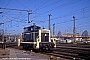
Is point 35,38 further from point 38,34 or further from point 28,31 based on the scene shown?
point 28,31

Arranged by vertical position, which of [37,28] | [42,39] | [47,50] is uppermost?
[37,28]

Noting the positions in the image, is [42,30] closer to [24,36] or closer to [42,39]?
[42,39]

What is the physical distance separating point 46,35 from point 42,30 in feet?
2.99

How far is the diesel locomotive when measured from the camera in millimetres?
22156

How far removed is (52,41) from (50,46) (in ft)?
4.97

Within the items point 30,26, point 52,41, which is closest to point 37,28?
point 30,26

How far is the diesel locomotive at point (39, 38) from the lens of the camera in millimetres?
22156

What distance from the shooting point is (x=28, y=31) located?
87.4 ft

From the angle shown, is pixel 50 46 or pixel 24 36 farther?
pixel 24 36

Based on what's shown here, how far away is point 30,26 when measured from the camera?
1034 inches

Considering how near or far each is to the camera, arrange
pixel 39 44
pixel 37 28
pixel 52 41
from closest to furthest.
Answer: pixel 39 44 < pixel 52 41 < pixel 37 28

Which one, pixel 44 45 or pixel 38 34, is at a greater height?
pixel 38 34

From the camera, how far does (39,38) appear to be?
23047 mm

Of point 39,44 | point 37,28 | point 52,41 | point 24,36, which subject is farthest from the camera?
point 24,36
